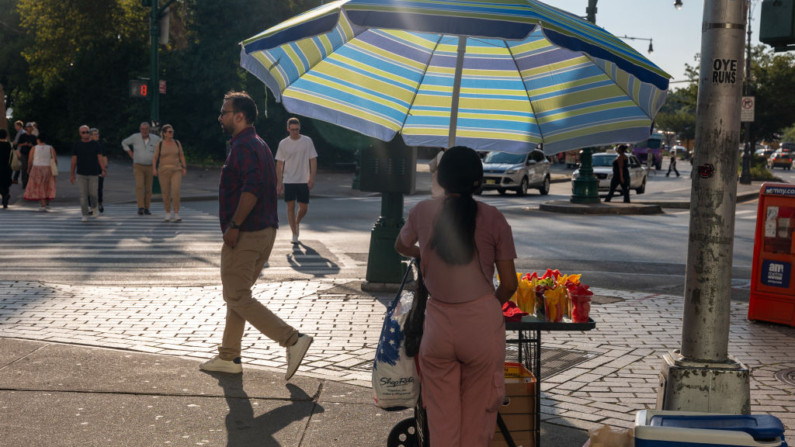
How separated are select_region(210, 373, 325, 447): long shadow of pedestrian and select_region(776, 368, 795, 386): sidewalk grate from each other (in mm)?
3414

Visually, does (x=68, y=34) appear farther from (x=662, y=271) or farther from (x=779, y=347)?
(x=779, y=347)

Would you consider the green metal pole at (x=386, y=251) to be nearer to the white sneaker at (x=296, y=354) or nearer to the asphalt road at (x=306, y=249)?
the asphalt road at (x=306, y=249)

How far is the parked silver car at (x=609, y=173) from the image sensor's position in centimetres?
3297

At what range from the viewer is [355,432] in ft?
16.0

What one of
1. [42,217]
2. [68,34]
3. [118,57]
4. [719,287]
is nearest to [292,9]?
[118,57]

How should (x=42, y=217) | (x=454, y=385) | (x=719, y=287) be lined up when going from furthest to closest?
(x=42, y=217) → (x=719, y=287) → (x=454, y=385)

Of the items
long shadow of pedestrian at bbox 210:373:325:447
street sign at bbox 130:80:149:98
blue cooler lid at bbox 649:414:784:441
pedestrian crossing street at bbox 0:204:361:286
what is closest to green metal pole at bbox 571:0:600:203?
pedestrian crossing street at bbox 0:204:361:286

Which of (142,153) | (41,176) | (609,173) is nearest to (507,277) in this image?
(142,153)

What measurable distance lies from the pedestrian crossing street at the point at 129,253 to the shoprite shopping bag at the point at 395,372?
6.62 meters

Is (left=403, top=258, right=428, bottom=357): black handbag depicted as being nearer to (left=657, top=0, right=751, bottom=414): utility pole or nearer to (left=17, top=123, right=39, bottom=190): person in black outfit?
(left=657, top=0, right=751, bottom=414): utility pole

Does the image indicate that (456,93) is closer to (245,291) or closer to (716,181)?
(716,181)

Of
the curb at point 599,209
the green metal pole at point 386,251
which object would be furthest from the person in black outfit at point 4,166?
the curb at point 599,209

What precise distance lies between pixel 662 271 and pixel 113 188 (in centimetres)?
1867

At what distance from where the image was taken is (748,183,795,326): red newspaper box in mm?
8500
